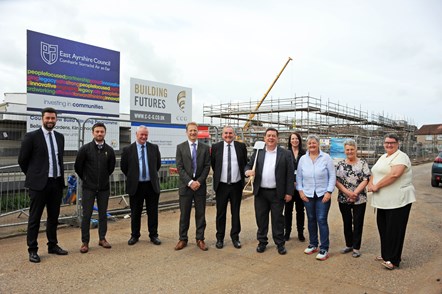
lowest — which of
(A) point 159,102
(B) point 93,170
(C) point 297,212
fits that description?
(C) point 297,212

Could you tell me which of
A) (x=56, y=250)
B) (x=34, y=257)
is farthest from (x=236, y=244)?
(x=34, y=257)

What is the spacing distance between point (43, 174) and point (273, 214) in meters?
3.51

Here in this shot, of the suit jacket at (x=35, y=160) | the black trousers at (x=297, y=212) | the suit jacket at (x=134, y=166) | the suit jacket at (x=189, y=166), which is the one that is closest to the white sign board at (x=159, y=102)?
the suit jacket at (x=134, y=166)

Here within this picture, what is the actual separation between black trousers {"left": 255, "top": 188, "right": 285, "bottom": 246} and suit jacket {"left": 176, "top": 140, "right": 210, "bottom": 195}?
959mm

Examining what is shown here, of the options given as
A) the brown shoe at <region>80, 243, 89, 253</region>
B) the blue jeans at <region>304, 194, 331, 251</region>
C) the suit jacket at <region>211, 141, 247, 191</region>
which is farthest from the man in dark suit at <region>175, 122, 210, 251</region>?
the blue jeans at <region>304, 194, 331, 251</region>

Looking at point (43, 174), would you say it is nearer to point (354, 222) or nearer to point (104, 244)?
point (104, 244)

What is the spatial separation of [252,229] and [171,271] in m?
2.65

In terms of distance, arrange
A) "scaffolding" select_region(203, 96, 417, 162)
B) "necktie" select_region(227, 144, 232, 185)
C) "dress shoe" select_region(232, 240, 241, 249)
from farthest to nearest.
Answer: "scaffolding" select_region(203, 96, 417, 162) → "necktie" select_region(227, 144, 232, 185) → "dress shoe" select_region(232, 240, 241, 249)

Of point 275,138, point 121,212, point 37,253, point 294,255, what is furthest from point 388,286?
point 121,212

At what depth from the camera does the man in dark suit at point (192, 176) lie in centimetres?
570

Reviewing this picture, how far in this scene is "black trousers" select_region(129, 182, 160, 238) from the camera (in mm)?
5855

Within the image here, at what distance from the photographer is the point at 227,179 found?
5730 mm

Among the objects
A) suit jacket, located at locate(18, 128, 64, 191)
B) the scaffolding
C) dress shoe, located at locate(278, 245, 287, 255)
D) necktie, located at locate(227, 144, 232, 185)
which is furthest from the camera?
the scaffolding

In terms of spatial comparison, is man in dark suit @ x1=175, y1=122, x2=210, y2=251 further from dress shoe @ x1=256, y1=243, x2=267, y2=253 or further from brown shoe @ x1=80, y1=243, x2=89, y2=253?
brown shoe @ x1=80, y1=243, x2=89, y2=253
